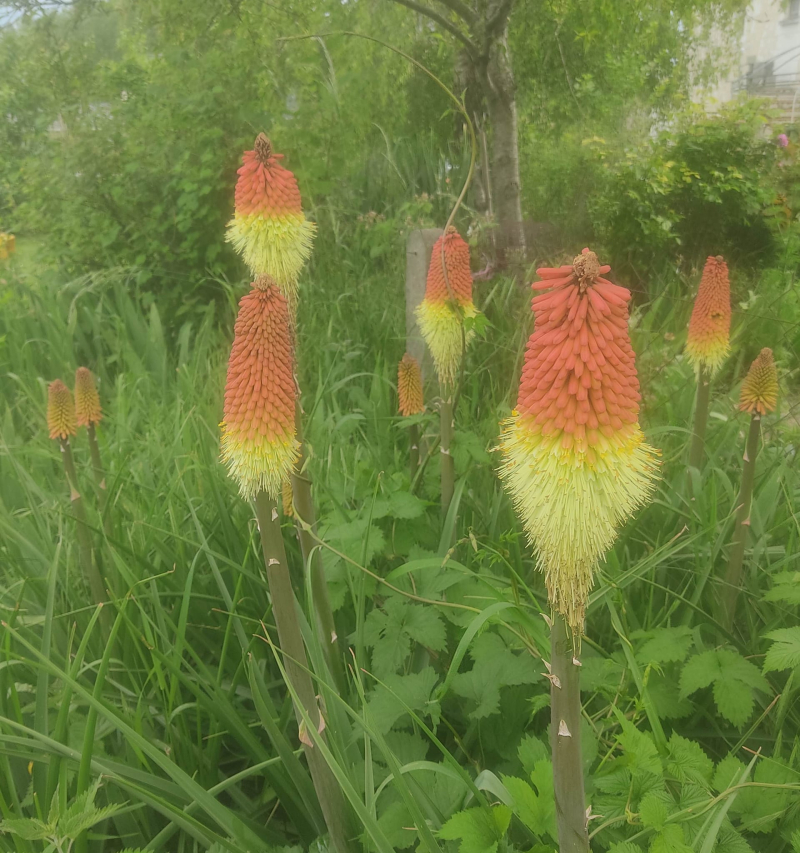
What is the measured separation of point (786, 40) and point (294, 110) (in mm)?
3979

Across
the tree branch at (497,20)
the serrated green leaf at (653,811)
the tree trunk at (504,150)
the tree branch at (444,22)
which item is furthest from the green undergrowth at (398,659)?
the tree branch at (497,20)

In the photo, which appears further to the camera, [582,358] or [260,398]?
[260,398]

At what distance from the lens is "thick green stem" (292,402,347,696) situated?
1.86 m

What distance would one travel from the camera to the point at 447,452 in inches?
98.2

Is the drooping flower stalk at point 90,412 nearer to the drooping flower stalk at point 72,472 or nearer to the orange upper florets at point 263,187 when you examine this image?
the drooping flower stalk at point 72,472

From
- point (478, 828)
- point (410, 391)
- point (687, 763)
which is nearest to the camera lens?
point (478, 828)

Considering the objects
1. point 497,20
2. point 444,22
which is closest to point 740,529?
point 444,22

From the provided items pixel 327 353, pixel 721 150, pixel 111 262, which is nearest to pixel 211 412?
pixel 327 353

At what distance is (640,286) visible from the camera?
509 cm

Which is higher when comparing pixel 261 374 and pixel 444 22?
pixel 444 22

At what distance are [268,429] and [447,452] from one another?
1.17 meters

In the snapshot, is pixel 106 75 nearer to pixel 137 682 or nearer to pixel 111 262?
pixel 111 262

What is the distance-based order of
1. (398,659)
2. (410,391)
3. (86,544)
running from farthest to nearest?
A: (410,391) < (86,544) < (398,659)

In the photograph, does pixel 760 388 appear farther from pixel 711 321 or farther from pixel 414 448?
pixel 414 448
